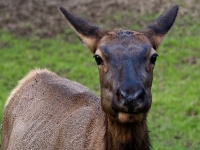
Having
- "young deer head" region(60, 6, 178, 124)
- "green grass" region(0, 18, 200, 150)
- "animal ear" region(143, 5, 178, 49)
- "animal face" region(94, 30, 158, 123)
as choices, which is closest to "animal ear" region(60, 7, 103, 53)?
"young deer head" region(60, 6, 178, 124)

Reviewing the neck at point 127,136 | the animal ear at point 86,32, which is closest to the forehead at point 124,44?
the animal ear at point 86,32

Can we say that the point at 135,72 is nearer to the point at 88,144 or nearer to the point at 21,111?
the point at 88,144

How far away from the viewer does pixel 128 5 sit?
1820 centimetres

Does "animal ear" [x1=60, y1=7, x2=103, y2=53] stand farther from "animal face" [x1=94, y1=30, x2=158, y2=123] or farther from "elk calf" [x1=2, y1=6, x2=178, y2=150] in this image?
"animal face" [x1=94, y1=30, x2=158, y2=123]

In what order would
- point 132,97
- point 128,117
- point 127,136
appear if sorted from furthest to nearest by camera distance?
point 127,136
point 128,117
point 132,97

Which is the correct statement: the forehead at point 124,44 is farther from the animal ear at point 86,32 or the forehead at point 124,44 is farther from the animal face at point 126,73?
the animal ear at point 86,32

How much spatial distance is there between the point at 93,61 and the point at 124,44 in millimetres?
8815

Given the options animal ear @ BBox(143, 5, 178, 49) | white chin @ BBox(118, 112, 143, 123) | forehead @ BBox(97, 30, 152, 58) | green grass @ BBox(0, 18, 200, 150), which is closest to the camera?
white chin @ BBox(118, 112, 143, 123)

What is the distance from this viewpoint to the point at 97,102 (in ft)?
22.4

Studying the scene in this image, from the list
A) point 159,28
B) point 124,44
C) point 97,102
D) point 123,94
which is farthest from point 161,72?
point 123,94

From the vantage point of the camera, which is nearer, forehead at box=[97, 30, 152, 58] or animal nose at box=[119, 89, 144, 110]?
animal nose at box=[119, 89, 144, 110]

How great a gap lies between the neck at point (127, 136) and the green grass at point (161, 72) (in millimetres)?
4027

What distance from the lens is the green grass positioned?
10523 mm

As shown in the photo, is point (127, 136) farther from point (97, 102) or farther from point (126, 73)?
point (97, 102)
